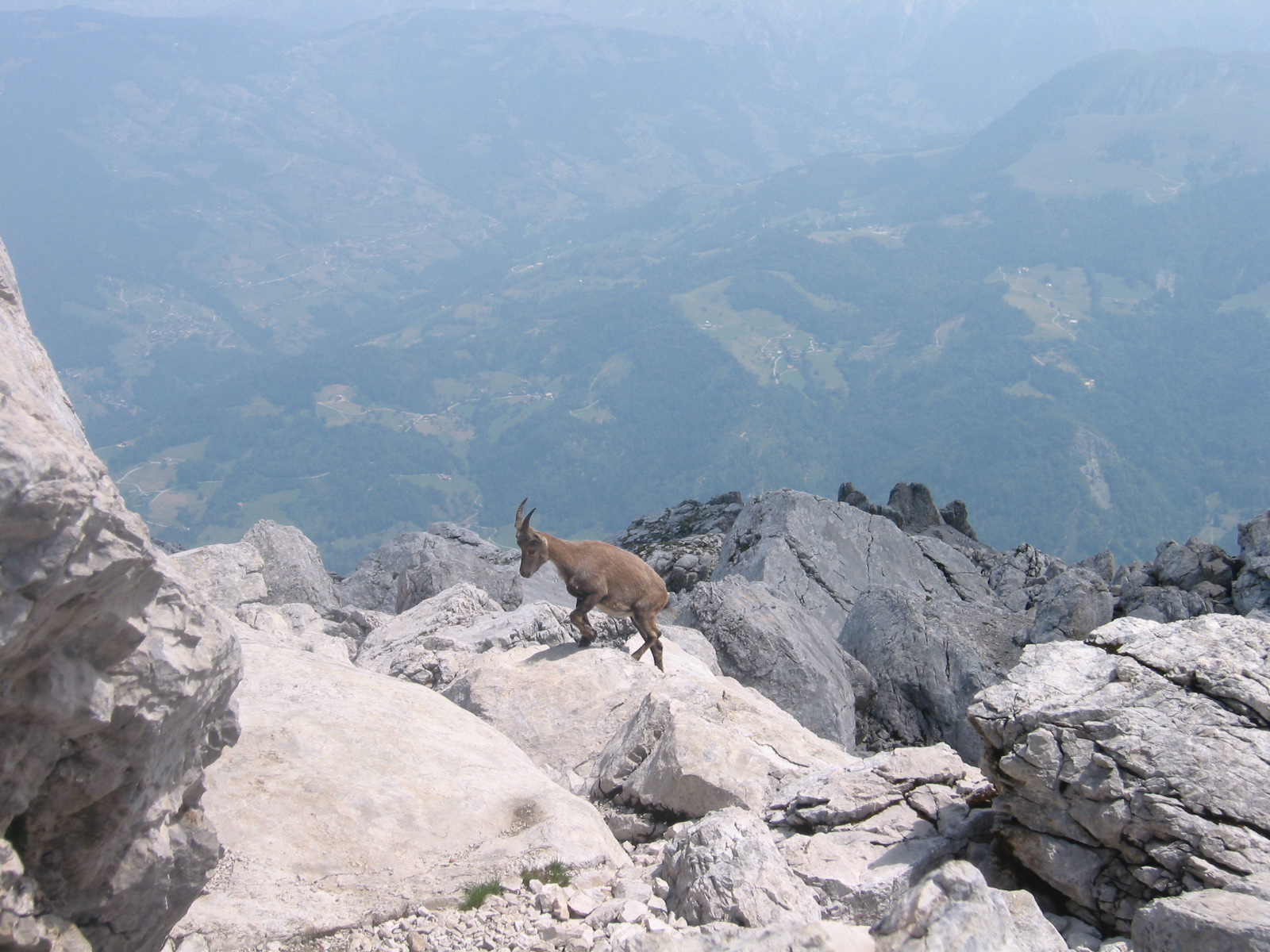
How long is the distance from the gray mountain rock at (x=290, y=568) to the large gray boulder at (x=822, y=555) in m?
18.6

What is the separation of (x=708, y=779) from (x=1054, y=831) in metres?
4.61

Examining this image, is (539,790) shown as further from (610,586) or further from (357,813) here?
(610,586)

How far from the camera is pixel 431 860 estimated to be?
10.6 m

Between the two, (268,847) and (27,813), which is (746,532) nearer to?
(268,847)

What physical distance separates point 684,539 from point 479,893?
5550cm

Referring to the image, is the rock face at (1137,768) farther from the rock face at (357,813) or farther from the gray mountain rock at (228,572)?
the gray mountain rock at (228,572)

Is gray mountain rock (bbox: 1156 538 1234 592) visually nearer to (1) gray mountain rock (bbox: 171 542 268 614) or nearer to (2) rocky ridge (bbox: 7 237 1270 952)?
(2) rocky ridge (bbox: 7 237 1270 952)

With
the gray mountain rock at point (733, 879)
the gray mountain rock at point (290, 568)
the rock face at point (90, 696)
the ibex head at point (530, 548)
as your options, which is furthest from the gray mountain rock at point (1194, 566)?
the rock face at point (90, 696)

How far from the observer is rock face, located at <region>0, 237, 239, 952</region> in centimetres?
572

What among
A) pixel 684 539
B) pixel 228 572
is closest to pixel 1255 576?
pixel 684 539

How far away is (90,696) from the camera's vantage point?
6.40 m

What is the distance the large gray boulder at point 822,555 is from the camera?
44.5 meters

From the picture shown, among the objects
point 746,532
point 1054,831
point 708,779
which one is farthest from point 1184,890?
point 746,532

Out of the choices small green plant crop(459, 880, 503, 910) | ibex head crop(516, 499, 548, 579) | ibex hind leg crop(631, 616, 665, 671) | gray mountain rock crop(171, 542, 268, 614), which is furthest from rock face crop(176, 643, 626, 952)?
gray mountain rock crop(171, 542, 268, 614)
